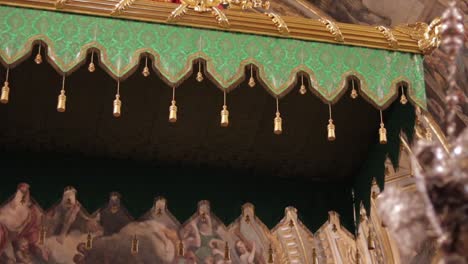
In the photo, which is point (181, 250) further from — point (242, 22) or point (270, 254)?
point (242, 22)

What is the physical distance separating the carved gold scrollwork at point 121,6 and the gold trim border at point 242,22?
0.02 metres

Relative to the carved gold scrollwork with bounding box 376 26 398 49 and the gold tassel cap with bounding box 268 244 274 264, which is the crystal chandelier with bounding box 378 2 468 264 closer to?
the carved gold scrollwork with bounding box 376 26 398 49

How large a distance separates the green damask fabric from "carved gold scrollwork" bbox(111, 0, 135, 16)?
0.23 ft

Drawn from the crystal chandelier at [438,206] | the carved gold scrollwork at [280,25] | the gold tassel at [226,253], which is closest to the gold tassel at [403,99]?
the carved gold scrollwork at [280,25]

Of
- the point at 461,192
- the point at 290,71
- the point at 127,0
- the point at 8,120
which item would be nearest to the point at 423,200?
the point at 461,192

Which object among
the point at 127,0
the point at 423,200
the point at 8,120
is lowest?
the point at 423,200

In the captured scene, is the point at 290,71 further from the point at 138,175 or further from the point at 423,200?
the point at 423,200

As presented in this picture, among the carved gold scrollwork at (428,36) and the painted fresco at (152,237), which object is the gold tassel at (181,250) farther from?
the carved gold scrollwork at (428,36)

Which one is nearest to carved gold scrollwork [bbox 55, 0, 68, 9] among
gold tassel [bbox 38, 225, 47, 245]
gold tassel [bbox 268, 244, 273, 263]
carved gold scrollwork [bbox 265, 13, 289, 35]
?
carved gold scrollwork [bbox 265, 13, 289, 35]

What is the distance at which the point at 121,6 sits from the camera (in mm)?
7047

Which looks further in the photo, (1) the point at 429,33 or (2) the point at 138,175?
(2) the point at 138,175

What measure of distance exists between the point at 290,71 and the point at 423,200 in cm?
366

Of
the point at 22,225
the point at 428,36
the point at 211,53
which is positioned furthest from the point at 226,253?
the point at 428,36

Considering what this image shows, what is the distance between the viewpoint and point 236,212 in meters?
8.28
